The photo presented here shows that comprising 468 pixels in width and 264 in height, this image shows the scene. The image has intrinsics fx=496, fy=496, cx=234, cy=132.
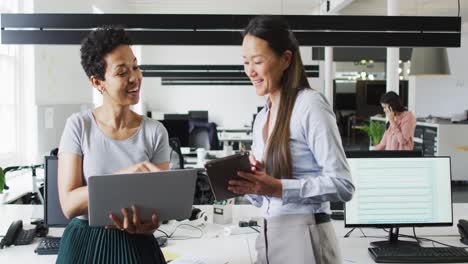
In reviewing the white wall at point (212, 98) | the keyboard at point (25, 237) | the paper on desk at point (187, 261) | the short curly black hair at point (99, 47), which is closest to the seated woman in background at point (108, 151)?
the short curly black hair at point (99, 47)

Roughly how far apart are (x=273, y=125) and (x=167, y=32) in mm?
1498

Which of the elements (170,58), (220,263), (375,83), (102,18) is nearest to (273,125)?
(220,263)

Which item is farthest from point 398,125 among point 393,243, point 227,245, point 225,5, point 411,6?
point 225,5

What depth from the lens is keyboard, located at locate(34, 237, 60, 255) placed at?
7.79ft

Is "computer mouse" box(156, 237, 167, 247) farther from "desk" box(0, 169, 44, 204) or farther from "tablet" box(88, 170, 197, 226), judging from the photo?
"desk" box(0, 169, 44, 204)

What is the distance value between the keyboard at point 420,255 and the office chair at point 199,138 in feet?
17.9

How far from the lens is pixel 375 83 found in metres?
19.1

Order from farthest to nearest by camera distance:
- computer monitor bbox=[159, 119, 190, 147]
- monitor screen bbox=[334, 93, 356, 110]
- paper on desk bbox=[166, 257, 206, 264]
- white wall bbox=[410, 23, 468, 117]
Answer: monitor screen bbox=[334, 93, 356, 110] < white wall bbox=[410, 23, 468, 117] < computer monitor bbox=[159, 119, 190, 147] < paper on desk bbox=[166, 257, 206, 264]

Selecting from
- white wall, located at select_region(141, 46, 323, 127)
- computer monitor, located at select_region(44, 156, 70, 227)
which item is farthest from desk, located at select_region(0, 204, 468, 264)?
white wall, located at select_region(141, 46, 323, 127)

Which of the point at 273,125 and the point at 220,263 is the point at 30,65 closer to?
the point at 220,263

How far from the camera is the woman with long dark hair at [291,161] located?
159 centimetres

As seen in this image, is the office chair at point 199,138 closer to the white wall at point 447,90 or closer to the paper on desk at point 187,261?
the paper on desk at point 187,261

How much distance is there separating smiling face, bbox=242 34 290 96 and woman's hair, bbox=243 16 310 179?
2 cm

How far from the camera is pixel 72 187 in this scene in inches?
62.7
